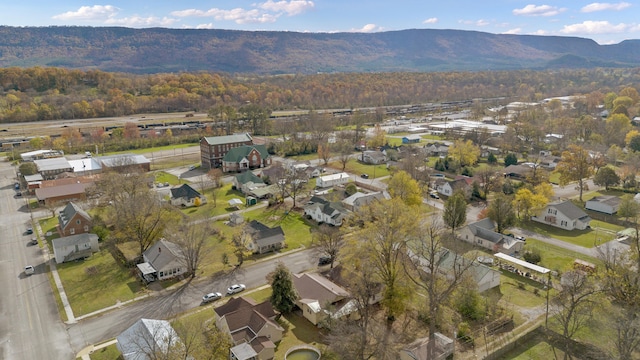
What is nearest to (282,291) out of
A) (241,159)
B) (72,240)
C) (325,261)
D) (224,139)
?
(325,261)

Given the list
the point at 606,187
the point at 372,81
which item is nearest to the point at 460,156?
the point at 606,187

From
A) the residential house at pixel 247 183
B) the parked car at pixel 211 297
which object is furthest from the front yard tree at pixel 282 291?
the residential house at pixel 247 183

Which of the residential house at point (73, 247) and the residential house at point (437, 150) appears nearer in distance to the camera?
the residential house at point (73, 247)

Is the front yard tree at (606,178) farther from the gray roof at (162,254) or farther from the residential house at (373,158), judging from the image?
the gray roof at (162,254)

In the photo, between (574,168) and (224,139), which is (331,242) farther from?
(224,139)

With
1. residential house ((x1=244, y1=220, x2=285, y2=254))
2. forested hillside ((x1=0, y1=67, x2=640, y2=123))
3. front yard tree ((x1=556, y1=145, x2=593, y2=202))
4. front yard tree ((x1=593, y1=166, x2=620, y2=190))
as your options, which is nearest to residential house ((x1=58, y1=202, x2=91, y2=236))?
residential house ((x1=244, y1=220, x2=285, y2=254))
